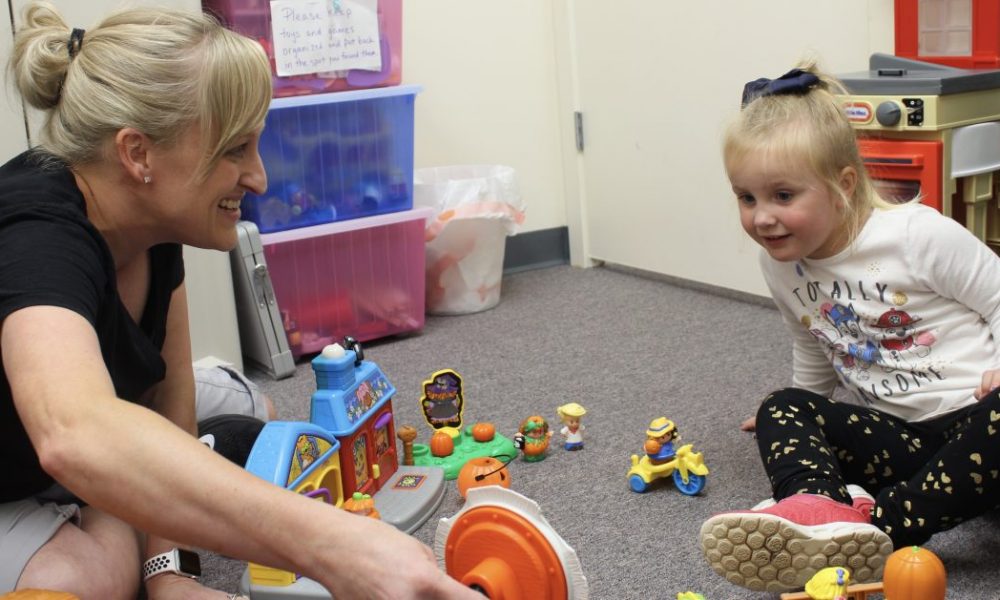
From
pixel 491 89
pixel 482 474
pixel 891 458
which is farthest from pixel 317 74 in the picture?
pixel 891 458

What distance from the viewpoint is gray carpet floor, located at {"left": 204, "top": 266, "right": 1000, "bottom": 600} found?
42.3 inches

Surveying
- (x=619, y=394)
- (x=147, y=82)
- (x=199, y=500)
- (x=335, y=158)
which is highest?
(x=147, y=82)

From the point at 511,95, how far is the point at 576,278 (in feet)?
1.41

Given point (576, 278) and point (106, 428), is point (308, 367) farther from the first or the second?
point (106, 428)

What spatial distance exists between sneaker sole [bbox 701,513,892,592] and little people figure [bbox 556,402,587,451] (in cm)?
43

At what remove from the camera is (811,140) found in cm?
114

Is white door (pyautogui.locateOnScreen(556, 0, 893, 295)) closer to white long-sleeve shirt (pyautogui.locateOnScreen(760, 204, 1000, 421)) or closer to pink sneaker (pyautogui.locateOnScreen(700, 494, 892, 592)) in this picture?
white long-sleeve shirt (pyautogui.locateOnScreen(760, 204, 1000, 421))

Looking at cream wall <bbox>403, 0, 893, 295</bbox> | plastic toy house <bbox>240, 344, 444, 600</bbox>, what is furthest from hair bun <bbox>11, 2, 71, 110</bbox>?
cream wall <bbox>403, 0, 893, 295</bbox>

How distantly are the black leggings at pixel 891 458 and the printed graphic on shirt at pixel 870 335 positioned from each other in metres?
0.04

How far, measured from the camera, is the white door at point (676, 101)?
1.79 m

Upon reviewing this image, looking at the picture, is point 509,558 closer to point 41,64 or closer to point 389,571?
point 389,571

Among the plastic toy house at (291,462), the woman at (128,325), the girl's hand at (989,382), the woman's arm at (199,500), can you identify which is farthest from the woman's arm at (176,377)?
the girl's hand at (989,382)

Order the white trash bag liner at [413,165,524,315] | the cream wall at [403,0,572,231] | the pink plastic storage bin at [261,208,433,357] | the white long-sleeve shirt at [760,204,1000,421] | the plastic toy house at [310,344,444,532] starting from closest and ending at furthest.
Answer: the white long-sleeve shirt at [760,204,1000,421]
the plastic toy house at [310,344,444,532]
the pink plastic storage bin at [261,208,433,357]
the white trash bag liner at [413,165,524,315]
the cream wall at [403,0,572,231]

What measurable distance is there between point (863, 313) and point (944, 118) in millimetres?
348
